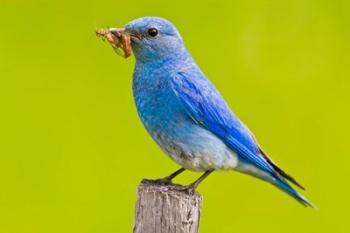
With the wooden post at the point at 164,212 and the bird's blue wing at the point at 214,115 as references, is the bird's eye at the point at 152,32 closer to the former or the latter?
the bird's blue wing at the point at 214,115

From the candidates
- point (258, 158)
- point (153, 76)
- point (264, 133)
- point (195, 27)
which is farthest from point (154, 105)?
point (195, 27)

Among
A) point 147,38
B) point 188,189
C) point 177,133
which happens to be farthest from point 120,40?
point 188,189

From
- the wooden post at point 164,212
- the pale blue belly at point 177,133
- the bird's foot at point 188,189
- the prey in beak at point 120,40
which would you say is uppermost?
the prey in beak at point 120,40

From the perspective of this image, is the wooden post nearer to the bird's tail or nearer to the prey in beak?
the prey in beak

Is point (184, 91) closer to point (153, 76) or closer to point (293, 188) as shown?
point (153, 76)

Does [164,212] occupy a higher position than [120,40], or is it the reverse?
[120,40]

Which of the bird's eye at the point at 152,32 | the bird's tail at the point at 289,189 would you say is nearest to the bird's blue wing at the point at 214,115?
the bird's tail at the point at 289,189

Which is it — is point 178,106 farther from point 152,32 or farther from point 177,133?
point 152,32
